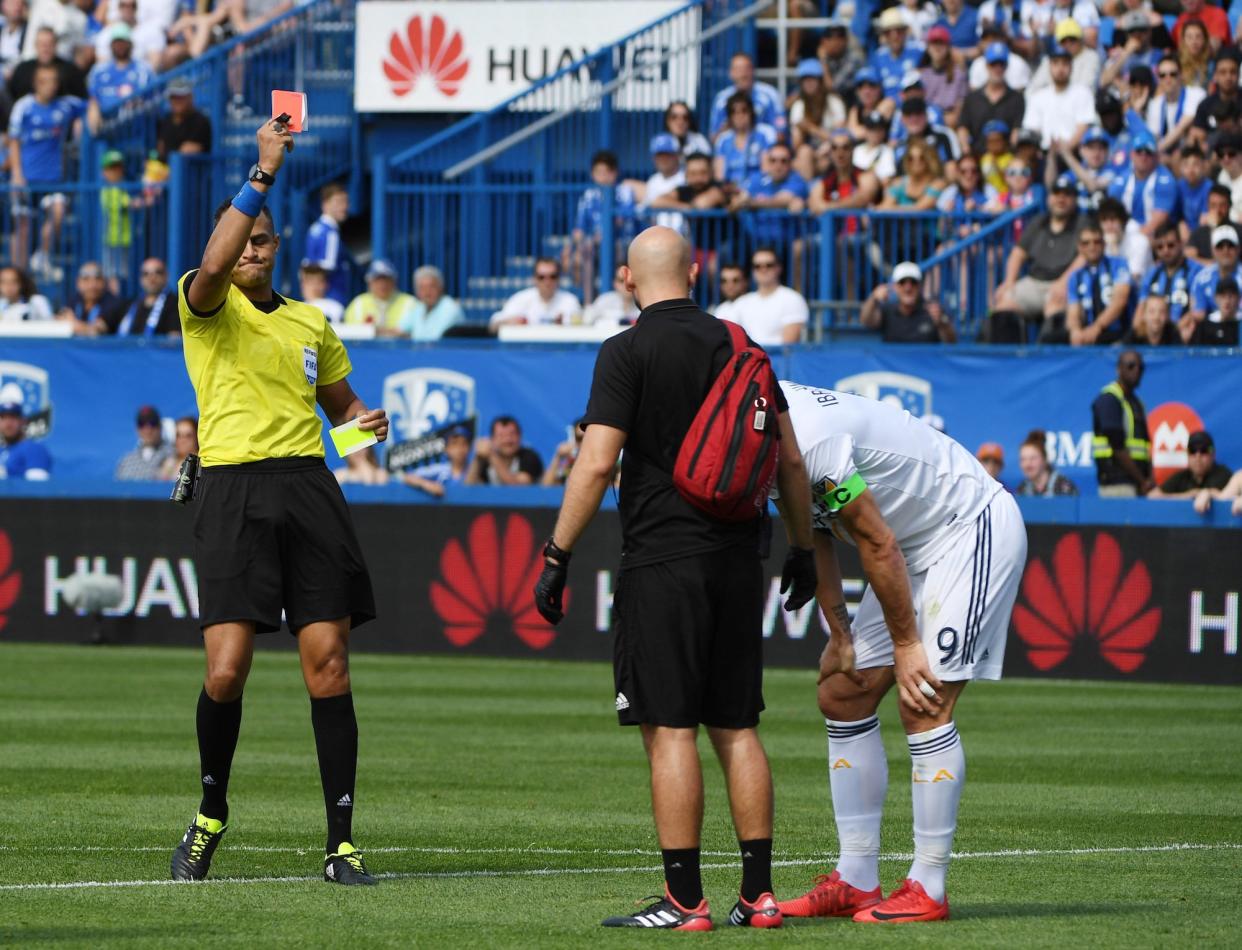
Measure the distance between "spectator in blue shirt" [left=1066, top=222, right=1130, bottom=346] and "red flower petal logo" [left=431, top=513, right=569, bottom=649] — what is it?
5088 millimetres

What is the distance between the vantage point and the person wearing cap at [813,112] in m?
23.2

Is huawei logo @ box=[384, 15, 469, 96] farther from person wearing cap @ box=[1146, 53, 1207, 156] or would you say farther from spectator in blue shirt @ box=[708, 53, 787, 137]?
person wearing cap @ box=[1146, 53, 1207, 156]

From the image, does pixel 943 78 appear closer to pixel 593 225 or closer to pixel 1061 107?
pixel 1061 107

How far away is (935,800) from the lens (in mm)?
7137

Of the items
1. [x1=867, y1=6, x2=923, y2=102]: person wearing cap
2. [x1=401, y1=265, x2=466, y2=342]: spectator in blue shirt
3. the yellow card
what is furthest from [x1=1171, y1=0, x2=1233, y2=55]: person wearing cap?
the yellow card

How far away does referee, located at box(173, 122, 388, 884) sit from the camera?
7.86m

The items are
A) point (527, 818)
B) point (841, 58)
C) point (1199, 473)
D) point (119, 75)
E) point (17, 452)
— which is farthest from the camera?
point (119, 75)

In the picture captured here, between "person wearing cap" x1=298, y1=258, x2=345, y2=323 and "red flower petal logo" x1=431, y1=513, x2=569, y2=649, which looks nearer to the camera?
"red flower petal logo" x1=431, y1=513, x2=569, y2=649

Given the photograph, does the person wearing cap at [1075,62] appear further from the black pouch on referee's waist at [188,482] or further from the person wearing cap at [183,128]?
the black pouch on referee's waist at [188,482]

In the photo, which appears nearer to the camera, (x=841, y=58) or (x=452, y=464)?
(x=452, y=464)

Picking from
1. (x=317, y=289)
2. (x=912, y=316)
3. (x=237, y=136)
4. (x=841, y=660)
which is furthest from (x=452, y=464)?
(x=841, y=660)

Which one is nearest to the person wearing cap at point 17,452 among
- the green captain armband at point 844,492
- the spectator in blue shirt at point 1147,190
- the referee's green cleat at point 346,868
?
the spectator in blue shirt at point 1147,190

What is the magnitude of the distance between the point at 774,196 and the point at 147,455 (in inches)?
260

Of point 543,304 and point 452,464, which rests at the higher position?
point 543,304
